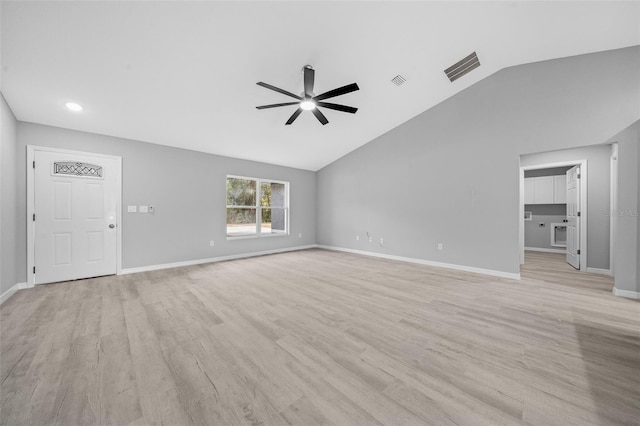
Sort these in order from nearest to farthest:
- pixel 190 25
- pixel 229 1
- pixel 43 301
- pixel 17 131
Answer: pixel 229 1 < pixel 190 25 < pixel 43 301 < pixel 17 131

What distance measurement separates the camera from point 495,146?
4.25 meters

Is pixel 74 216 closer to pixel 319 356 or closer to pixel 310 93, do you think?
pixel 310 93

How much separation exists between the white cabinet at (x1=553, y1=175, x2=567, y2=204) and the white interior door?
1433 millimetres

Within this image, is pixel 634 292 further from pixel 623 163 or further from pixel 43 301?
pixel 43 301

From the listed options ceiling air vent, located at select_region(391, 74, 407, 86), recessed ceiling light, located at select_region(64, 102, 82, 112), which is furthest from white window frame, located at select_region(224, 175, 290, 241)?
ceiling air vent, located at select_region(391, 74, 407, 86)

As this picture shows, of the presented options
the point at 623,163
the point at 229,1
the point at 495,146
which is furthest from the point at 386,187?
the point at 229,1

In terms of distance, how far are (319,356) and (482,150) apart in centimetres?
463

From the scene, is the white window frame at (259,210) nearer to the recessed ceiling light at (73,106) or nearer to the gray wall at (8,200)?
the recessed ceiling light at (73,106)

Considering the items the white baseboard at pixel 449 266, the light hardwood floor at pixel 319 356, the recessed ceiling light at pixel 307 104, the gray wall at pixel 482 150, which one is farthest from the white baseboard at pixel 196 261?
the recessed ceiling light at pixel 307 104

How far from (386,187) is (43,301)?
6184mm

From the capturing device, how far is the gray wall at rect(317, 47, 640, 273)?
3463 mm

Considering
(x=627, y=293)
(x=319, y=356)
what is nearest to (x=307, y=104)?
(x=319, y=356)

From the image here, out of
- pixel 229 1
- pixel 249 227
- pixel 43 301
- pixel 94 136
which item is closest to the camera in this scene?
pixel 229 1

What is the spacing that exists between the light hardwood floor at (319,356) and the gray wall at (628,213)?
34 cm
